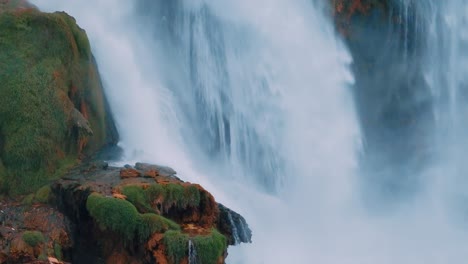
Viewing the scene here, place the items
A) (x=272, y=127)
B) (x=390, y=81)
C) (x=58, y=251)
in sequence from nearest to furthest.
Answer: (x=58, y=251) < (x=272, y=127) < (x=390, y=81)

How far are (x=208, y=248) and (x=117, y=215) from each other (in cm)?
163

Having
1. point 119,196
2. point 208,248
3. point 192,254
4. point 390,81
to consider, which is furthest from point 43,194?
point 390,81

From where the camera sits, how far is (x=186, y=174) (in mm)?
17953

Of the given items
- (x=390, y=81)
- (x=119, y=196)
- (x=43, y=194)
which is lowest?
(x=119, y=196)

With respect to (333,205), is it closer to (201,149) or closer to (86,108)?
(201,149)

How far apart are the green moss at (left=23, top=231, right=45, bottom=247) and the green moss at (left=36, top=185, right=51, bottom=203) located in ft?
4.26

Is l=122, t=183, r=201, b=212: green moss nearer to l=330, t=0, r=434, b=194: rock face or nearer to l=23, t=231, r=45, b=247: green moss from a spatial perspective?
l=23, t=231, r=45, b=247: green moss

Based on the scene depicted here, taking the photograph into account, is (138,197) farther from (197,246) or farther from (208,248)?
(208,248)

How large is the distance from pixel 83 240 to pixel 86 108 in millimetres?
4354

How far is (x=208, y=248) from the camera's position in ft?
42.8

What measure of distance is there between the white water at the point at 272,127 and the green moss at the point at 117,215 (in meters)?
3.36

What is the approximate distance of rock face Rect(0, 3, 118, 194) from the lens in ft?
50.1

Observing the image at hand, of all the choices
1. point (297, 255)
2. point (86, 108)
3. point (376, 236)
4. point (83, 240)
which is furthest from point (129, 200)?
point (376, 236)

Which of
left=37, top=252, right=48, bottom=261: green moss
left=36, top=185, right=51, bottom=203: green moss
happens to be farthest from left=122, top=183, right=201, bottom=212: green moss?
left=37, top=252, right=48, bottom=261: green moss
